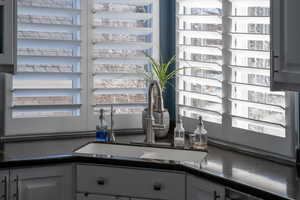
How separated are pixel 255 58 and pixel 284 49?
64 cm

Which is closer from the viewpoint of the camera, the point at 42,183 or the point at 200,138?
the point at 42,183

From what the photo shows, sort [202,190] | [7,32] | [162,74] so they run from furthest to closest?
[162,74], [7,32], [202,190]

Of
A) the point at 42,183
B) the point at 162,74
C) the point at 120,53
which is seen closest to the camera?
the point at 42,183

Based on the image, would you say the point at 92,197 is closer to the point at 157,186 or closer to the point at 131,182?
the point at 131,182

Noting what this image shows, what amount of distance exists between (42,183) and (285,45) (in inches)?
57.1

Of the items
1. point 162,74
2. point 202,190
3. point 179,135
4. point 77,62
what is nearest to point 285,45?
point 202,190

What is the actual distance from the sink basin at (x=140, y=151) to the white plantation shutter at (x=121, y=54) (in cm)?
40

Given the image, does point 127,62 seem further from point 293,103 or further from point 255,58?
point 293,103

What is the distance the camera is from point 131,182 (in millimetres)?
2545

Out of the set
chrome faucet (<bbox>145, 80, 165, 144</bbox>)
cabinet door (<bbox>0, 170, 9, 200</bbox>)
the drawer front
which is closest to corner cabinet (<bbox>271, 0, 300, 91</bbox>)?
the drawer front

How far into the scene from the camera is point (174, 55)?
352cm

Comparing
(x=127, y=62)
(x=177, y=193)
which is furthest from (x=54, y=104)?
(x=177, y=193)

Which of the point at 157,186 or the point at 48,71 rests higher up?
the point at 48,71

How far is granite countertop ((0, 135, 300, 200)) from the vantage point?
6.54 feet
